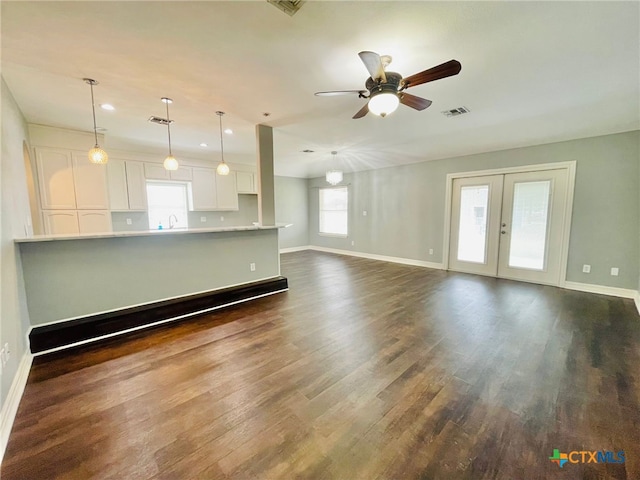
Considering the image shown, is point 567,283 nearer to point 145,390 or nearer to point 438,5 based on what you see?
point 438,5

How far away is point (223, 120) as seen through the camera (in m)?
→ 3.76

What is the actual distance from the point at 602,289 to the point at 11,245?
7224 mm

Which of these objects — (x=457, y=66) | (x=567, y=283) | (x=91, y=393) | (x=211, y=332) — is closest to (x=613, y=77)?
(x=457, y=66)

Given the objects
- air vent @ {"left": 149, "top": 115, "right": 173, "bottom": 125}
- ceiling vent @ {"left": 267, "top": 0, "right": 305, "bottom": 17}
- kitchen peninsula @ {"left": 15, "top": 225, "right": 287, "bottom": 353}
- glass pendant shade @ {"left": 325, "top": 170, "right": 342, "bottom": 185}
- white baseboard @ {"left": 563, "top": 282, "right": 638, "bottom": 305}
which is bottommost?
white baseboard @ {"left": 563, "top": 282, "right": 638, "bottom": 305}

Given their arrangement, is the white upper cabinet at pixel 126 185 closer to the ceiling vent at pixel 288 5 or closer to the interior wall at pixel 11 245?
the interior wall at pixel 11 245

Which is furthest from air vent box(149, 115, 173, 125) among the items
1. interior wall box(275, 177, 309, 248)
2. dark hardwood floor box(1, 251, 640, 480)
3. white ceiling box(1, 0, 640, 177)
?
interior wall box(275, 177, 309, 248)

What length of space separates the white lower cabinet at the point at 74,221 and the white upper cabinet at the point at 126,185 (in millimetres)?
769

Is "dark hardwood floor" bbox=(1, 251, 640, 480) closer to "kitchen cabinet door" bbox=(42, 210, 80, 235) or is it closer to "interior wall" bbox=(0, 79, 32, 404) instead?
"interior wall" bbox=(0, 79, 32, 404)

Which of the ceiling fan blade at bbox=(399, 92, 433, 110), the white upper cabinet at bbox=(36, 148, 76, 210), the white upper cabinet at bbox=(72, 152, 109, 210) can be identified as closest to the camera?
the ceiling fan blade at bbox=(399, 92, 433, 110)

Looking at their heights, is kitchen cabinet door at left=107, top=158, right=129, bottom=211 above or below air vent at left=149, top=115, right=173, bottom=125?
below

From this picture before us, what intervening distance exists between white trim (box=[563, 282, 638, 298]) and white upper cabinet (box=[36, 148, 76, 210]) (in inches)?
321

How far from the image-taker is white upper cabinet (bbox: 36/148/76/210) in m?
3.80

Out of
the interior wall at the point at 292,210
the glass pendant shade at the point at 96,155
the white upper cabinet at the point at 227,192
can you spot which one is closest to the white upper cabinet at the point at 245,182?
the white upper cabinet at the point at 227,192

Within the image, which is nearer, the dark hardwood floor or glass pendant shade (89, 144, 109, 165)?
the dark hardwood floor
